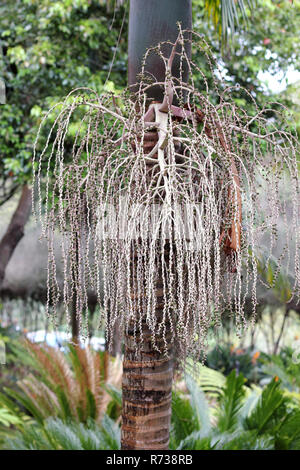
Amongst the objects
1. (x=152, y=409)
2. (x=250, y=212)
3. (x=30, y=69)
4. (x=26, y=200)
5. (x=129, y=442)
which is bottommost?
(x=129, y=442)

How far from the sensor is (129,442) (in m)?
1.78

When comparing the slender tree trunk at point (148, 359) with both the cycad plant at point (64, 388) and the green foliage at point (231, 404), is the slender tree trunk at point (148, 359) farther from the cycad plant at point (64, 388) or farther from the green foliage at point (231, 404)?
the cycad plant at point (64, 388)

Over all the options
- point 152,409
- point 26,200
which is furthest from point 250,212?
point 26,200

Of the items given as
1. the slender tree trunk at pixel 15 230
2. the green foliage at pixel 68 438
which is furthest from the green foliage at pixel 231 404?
the slender tree trunk at pixel 15 230

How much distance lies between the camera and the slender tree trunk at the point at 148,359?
1732 millimetres

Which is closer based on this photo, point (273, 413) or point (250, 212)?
point (250, 212)

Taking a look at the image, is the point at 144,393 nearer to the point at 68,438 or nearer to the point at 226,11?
the point at 68,438

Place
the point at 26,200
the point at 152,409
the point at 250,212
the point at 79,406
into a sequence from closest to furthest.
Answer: the point at 250,212, the point at 152,409, the point at 79,406, the point at 26,200

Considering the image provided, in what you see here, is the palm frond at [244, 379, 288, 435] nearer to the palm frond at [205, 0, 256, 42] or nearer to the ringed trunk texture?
the ringed trunk texture

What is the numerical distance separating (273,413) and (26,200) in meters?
3.48

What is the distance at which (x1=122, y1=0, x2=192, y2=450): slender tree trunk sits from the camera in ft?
5.68

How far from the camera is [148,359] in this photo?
69.1 inches

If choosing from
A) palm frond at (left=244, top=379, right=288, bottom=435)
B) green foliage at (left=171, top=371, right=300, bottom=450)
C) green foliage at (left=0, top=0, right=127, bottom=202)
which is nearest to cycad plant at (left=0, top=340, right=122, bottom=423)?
green foliage at (left=171, top=371, right=300, bottom=450)
